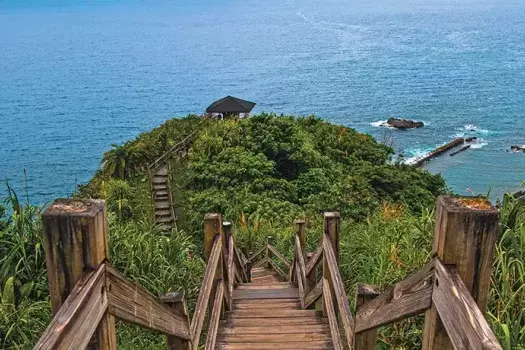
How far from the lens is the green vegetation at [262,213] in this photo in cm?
403

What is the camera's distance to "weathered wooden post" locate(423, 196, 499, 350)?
167 centimetres

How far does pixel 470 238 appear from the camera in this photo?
5.57 feet

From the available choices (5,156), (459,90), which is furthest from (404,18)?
(5,156)

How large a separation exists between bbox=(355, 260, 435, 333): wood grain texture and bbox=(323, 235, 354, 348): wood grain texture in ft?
1.05

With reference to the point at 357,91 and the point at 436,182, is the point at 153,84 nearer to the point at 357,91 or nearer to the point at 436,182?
the point at 357,91

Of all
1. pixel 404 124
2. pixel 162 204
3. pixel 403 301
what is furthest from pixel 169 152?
pixel 404 124

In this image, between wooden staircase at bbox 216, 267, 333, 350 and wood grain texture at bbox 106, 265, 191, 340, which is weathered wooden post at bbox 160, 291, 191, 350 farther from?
wooden staircase at bbox 216, 267, 333, 350

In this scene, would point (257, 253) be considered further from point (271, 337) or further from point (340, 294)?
point (340, 294)

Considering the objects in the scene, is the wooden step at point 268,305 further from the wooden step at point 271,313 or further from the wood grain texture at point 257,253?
the wood grain texture at point 257,253

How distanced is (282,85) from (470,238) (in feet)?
230

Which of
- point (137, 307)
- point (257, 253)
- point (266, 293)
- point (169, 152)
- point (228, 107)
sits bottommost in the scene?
point (169, 152)

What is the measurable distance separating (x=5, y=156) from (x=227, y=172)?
3609 centimetres

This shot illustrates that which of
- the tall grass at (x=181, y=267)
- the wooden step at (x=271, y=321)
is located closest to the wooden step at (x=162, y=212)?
the tall grass at (x=181, y=267)

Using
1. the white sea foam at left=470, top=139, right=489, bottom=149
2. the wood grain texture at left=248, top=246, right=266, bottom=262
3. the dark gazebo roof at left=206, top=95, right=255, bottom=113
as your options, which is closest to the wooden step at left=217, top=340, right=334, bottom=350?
the wood grain texture at left=248, top=246, right=266, bottom=262
